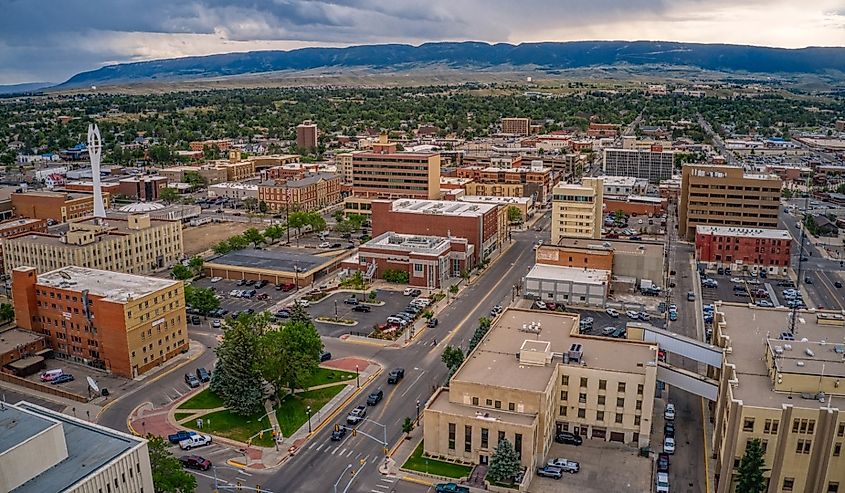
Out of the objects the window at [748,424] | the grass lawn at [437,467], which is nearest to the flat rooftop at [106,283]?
the grass lawn at [437,467]

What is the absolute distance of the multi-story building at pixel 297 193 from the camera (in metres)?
140

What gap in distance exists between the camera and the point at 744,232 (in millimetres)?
98812

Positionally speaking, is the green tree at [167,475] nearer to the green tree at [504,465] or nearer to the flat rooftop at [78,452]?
the flat rooftop at [78,452]

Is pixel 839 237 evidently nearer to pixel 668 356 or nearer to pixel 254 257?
pixel 668 356

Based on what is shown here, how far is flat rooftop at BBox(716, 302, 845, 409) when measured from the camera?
4466cm

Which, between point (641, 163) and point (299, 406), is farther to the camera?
point (641, 163)

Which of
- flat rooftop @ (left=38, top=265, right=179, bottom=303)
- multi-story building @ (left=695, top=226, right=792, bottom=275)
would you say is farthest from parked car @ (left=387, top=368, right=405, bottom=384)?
multi-story building @ (left=695, top=226, right=792, bottom=275)

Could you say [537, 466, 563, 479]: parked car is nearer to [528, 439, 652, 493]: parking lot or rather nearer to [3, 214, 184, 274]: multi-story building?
[528, 439, 652, 493]: parking lot

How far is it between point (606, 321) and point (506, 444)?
3657cm

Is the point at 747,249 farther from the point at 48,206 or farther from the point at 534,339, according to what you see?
the point at 48,206

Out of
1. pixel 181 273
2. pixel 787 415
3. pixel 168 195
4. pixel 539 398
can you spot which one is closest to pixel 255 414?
pixel 539 398

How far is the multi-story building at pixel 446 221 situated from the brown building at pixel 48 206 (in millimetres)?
56420

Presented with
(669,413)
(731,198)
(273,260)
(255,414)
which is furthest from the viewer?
(731,198)

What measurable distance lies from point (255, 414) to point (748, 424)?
116 feet
